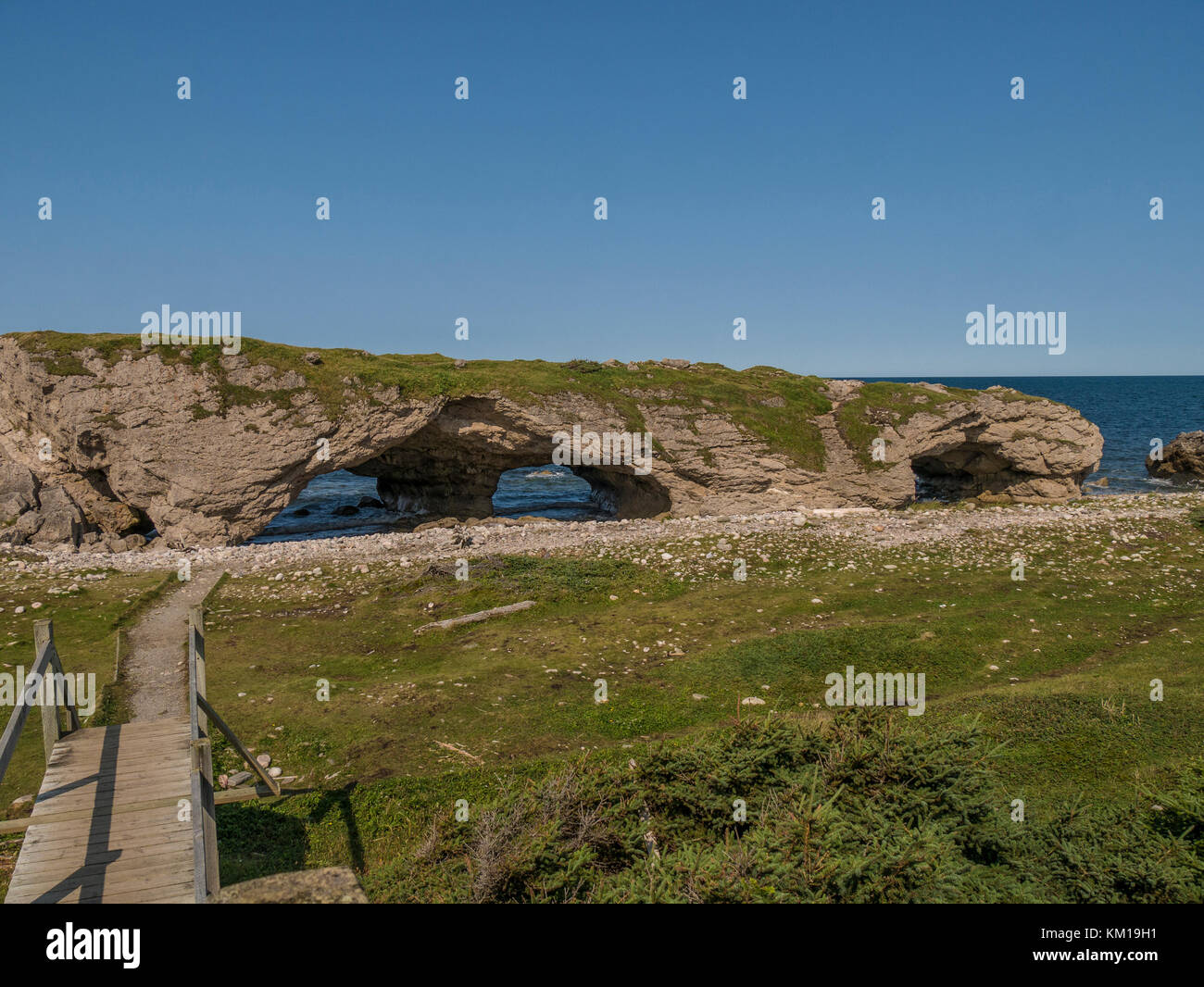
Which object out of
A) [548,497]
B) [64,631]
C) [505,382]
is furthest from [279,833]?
[548,497]

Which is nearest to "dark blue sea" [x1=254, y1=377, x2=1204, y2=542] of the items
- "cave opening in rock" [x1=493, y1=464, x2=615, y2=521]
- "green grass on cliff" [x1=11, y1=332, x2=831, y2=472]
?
"cave opening in rock" [x1=493, y1=464, x2=615, y2=521]

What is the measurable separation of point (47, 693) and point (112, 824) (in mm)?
2668

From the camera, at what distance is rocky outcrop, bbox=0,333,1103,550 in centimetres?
3209

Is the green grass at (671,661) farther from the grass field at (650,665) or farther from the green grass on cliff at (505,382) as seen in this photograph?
the green grass on cliff at (505,382)

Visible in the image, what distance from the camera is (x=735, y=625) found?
20891 mm

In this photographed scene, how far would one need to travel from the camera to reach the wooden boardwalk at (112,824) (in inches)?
307

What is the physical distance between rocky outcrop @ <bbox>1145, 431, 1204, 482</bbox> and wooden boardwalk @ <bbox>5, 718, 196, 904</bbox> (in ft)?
249

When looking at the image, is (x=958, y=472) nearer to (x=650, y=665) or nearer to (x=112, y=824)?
(x=650, y=665)

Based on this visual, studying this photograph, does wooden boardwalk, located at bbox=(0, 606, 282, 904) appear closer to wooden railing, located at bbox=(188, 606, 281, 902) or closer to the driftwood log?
wooden railing, located at bbox=(188, 606, 281, 902)

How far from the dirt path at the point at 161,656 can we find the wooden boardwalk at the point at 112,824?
17.7ft
